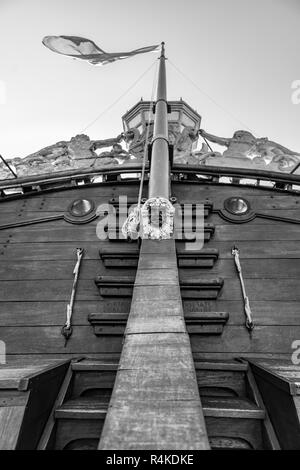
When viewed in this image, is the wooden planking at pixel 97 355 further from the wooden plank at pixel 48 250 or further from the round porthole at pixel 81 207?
the round porthole at pixel 81 207

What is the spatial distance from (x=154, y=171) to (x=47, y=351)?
8.98 feet

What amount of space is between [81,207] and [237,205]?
2.64m

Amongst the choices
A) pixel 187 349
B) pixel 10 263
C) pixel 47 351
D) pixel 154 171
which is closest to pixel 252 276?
pixel 154 171

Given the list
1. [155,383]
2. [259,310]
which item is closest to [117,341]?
[259,310]

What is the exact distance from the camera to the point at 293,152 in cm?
620

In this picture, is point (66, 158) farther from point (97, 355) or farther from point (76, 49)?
point (97, 355)

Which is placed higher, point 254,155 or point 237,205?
point 254,155

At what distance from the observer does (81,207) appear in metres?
4.86

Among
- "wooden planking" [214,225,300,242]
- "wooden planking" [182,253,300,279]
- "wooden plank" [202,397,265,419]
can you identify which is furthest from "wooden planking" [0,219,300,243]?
"wooden plank" [202,397,265,419]

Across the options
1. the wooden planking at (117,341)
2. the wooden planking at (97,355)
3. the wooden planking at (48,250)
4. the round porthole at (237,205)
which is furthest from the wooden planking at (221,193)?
the wooden planking at (97,355)

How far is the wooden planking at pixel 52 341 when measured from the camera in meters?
3.08

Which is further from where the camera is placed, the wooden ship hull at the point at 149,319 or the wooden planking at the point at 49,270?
the wooden planking at the point at 49,270

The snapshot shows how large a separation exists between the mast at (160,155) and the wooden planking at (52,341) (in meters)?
1.90
